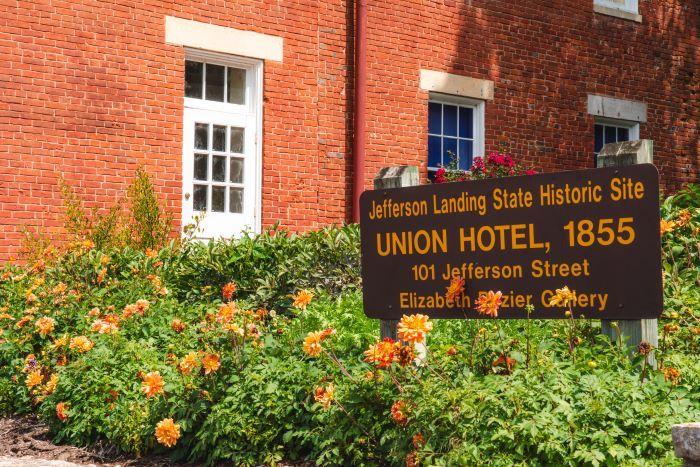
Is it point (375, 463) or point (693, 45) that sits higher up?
point (693, 45)

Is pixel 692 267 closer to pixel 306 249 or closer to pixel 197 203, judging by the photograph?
pixel 306 249

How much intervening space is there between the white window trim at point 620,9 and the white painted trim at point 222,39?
5701mm

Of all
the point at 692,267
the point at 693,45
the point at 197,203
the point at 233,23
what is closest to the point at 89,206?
the point at 197,203

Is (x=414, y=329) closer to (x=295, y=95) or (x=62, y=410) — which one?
(x=62, y=410)

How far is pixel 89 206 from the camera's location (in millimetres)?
11133

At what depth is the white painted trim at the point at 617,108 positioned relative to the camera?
15.7 metres

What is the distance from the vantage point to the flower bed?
468cm

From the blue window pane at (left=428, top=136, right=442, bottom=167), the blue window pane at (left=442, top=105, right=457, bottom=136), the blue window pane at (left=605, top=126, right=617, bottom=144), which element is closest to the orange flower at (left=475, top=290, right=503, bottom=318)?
the blue window pane at (left=428, top=136, right=442, bottom=167)

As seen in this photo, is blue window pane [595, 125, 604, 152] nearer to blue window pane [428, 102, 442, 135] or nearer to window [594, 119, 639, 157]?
window [594, 119, 639, 157]

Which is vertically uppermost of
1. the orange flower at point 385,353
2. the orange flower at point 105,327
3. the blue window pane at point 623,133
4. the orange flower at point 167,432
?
the blue window pane at point 623,133

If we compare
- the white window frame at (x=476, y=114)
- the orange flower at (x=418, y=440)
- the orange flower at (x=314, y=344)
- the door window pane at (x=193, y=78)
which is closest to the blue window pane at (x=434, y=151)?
the white window frame at (x=476, y=114)

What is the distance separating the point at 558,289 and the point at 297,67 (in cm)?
808

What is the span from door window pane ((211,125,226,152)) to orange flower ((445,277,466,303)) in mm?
7173

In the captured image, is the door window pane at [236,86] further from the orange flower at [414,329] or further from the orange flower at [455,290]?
the orange flower at [414,329]
